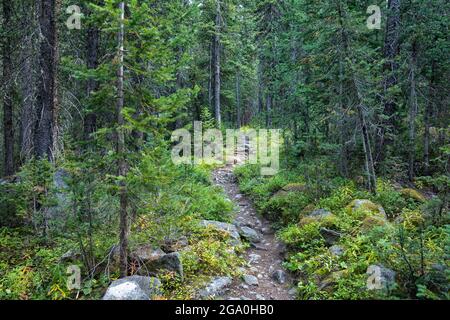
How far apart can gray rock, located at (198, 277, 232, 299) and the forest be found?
3cm

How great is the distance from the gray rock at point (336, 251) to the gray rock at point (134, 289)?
4.16 meters

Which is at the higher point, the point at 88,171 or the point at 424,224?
the point at 88,171

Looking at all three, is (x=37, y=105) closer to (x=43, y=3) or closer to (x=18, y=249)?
(x=43, y=3)

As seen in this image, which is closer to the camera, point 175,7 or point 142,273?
point 142,273

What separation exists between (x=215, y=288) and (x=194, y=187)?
546 centimetres

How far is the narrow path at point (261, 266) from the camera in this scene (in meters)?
7.28

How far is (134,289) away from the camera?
5613 mm

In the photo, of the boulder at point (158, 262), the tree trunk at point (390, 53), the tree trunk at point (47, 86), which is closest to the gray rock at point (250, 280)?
the boulder at point (158, 262)

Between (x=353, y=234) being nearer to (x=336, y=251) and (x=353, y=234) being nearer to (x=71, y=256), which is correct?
(x=336, y=251)

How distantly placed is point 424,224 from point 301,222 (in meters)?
3.21

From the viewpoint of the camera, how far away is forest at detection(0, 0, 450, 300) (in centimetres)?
607

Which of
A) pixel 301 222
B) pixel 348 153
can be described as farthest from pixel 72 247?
pixel 348 153

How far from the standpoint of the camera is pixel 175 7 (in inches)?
587

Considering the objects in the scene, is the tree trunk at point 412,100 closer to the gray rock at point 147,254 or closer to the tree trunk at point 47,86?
the gray rock at point 147,254
